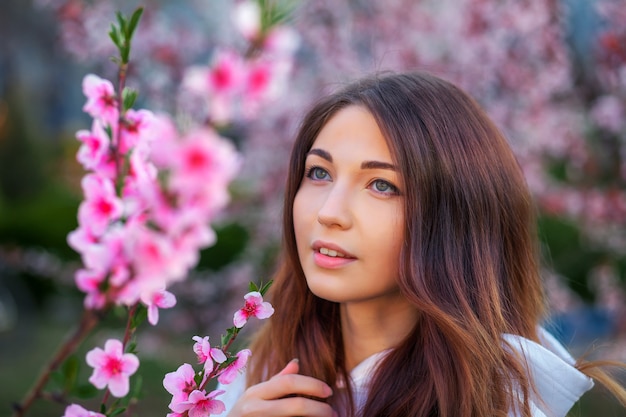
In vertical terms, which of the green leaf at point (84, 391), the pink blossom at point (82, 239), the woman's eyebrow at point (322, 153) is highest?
the woman's eyebrow at point (322, 153)

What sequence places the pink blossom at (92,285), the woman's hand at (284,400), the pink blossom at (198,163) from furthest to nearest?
the woman's hand at (284,400), the pink blossom at (92,285), the pink blossom at (198,163)

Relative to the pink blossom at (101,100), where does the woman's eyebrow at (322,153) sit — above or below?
below

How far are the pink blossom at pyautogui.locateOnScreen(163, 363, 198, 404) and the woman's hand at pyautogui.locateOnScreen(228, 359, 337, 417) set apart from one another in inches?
14.8

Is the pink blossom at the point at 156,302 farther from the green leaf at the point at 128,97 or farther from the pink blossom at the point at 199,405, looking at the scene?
the green leaf at the point at 128,97

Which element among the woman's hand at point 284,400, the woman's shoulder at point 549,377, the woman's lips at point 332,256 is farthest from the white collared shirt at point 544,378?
the woman's lips at point 332,256

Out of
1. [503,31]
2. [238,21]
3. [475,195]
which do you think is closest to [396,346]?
[475,195]

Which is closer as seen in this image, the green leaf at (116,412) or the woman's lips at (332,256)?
the green leaf at (116,412)

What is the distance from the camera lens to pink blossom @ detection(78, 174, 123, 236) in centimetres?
91

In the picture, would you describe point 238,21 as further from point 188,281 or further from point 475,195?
point 188,281

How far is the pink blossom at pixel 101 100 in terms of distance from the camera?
1.07m

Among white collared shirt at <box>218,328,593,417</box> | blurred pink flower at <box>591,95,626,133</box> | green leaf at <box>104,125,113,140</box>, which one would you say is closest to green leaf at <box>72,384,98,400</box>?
green leaf at <box>104,125,113,140</box>

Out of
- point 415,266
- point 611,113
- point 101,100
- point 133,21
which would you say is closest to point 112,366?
point 101,100

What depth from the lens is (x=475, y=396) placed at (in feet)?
5.16

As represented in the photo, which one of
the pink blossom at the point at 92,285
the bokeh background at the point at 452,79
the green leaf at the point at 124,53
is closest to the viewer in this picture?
the pink blossom at the point at 92,285
